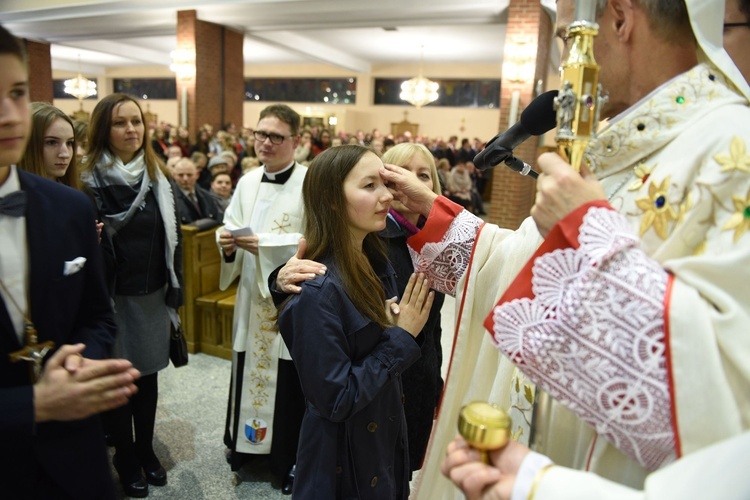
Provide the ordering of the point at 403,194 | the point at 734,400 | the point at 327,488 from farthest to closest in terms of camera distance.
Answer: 1. the point at 403,194
2. the point at 327,488
3. the point at 734,400

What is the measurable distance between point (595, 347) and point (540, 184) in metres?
0.27

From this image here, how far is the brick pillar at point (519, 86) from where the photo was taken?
737cm

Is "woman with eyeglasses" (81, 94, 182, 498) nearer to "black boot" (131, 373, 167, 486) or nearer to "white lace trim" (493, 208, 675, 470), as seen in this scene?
"black boot" (131, 373, 167, 486)

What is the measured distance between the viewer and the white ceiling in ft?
27.1

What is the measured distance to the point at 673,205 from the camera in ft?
2.86

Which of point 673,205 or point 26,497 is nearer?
point 673,205

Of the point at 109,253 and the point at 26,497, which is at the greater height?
the point at 109,253

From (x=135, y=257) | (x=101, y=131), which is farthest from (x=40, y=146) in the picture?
(x=135, y=257)

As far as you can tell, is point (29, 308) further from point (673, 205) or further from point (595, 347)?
point (673, 205)

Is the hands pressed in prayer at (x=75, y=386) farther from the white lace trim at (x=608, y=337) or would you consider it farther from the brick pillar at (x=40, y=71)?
the brick pillar at (x=40, y=71)

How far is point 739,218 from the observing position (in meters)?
0.79

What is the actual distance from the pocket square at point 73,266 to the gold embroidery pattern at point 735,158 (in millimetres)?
1236

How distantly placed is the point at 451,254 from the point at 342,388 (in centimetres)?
48

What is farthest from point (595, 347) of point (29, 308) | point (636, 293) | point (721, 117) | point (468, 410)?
A: point (29, 308)
